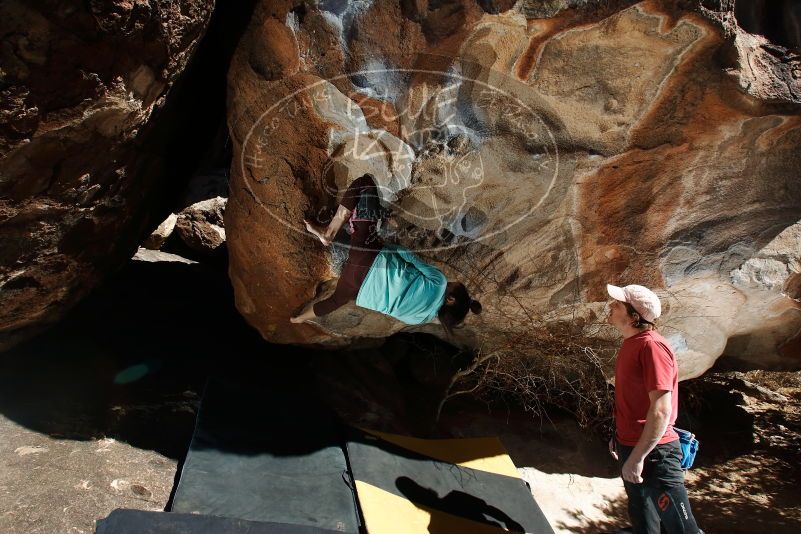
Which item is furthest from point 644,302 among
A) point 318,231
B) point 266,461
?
point 266,461

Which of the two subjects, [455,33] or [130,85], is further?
[455,33]

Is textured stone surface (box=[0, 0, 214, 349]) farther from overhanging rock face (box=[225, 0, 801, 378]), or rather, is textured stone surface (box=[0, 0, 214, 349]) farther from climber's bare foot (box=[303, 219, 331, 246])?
climber's bare foot (box=[303, 219, 331, 246])

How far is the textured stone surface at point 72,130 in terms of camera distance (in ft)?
6.08

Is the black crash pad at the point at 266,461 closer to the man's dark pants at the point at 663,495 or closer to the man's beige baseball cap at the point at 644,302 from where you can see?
the man's dark pants at the point at 663,495

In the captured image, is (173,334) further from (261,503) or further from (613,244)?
(613,244)

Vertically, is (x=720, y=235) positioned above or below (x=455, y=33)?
below

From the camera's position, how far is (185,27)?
2289 millimetres

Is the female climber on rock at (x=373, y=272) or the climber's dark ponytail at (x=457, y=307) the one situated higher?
the female climber on rock at (x=373, y=272)

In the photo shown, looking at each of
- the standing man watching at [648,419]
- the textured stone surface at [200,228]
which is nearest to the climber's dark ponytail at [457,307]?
the standing man watching at [648,419]

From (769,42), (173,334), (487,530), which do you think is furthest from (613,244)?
(173,334)

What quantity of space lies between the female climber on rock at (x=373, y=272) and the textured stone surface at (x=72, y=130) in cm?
98

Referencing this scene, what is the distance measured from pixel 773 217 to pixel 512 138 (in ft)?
5.16

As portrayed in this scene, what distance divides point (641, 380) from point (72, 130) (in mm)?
2432

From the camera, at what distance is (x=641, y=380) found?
223 centimetres
